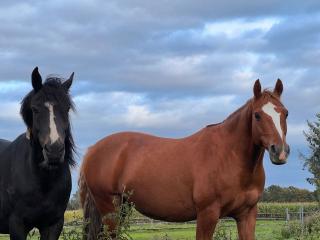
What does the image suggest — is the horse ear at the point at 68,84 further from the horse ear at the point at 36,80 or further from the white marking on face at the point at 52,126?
the white marking on face at the point at 52,126

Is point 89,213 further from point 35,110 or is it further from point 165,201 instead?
point 35,110

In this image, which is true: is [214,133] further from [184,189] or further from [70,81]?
[70,81]

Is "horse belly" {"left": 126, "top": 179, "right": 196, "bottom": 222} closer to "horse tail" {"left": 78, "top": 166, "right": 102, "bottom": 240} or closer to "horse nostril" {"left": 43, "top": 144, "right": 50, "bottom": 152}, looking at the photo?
"horse tail" {"left": 78, "top": 166, "right": 102, "bottom": 240}

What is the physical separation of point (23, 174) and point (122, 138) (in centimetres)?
303

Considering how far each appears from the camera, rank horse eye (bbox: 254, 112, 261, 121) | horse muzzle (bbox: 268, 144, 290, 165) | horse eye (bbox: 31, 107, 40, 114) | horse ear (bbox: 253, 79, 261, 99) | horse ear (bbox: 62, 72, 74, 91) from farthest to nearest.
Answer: horse ear (bbox: 253, 79, 261, 99) → horse eye (bbox: 254, 112, 261, 121) → horse muzzle (bbox: 268, 144, 290, 165) → horse ear (bbox: 62, 72, 74, 91) → horse eye (bbox: 31, 107, 40, 114)

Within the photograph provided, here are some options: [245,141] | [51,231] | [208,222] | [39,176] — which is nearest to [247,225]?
[208,222]

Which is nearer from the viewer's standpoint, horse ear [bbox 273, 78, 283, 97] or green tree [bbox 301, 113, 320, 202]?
horse ear [bbox 273, 78, 283, 97]

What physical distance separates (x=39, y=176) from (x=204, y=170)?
96.6 inches

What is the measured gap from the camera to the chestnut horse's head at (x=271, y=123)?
7.04m

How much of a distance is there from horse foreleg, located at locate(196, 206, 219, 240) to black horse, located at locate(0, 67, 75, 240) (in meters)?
2.00

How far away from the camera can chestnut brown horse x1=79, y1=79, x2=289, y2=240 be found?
7.51 metres

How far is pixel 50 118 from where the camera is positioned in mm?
5902

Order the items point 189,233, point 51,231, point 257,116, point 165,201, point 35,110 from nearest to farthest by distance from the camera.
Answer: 1. point 35,110
2. point 51,231
3. point 257,116
4. point 165,201
5. point 189,233

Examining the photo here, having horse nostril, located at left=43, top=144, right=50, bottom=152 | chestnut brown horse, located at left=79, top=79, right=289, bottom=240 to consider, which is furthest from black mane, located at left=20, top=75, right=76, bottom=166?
chestnut brown horse, located at left=79, top=79, right=289, bottom=240
